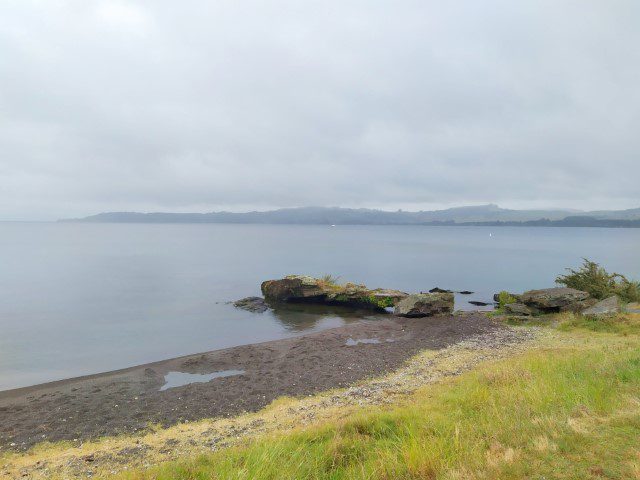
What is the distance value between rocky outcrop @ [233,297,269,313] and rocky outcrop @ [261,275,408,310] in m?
1.85

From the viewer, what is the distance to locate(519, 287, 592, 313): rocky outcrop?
30.7 meters

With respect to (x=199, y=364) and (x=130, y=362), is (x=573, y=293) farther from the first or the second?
(x=130, y=362)

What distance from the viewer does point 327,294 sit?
43.9 meters

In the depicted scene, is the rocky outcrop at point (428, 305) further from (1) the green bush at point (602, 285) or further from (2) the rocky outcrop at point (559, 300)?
(1) the green bush at point (602, 285)

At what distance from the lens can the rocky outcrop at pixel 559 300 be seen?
30677 mm

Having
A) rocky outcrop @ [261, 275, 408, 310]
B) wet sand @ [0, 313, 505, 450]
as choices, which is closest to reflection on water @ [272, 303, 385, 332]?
rocky outcrop @ [261, 275, 408, 310]

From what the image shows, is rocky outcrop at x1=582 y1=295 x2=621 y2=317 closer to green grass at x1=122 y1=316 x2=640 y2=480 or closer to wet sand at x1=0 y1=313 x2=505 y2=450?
wet sand at x1=0 y1=313 x2=505 y2=450

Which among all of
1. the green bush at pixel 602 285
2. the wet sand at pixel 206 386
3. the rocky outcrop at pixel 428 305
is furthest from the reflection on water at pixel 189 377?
the green bush at pixel 602 285

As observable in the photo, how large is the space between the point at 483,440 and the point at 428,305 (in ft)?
90.4

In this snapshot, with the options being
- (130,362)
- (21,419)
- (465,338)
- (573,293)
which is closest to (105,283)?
(130,362)

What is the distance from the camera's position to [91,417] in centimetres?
1614

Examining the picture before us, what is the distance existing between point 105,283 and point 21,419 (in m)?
49.6

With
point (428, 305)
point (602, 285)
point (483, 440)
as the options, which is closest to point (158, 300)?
point (428, 305)

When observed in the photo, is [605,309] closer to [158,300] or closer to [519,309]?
[519,309]
